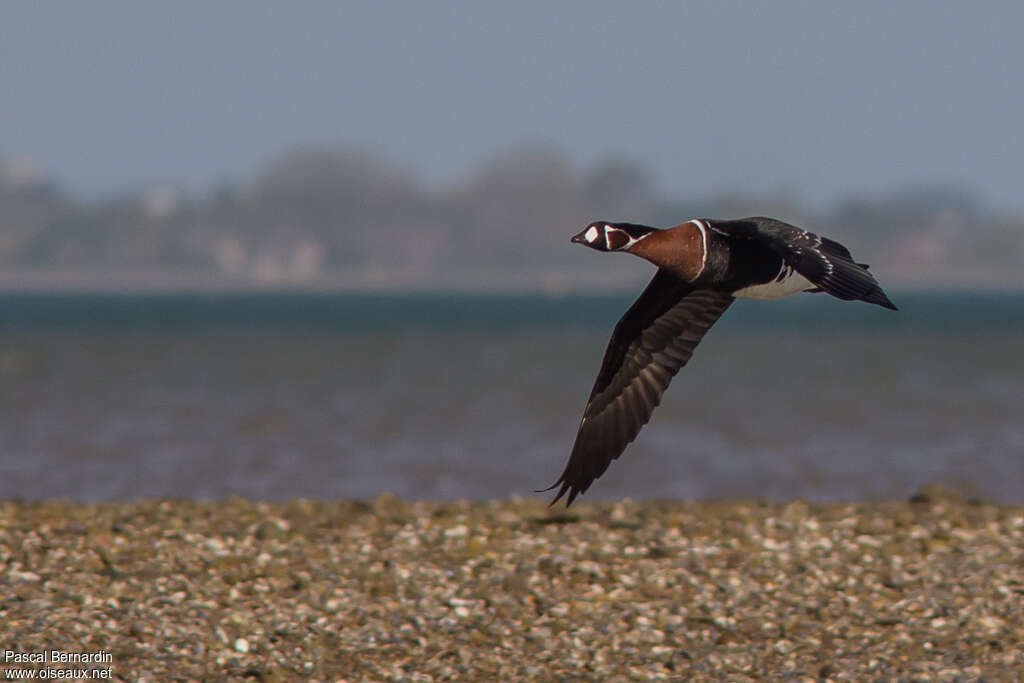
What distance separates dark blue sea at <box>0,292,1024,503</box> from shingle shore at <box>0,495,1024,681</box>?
7779 millimetres

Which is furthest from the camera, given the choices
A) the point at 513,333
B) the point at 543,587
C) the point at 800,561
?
the point at 513,333

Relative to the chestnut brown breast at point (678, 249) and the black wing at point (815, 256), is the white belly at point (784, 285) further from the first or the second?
the chestnut brown breast at point (678, 249)

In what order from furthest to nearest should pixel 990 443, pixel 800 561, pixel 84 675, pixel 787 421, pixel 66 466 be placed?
pixel 787 421 → pixel 990 443 → pixel 66 466 → pixel 800 561 → pixel 84 675

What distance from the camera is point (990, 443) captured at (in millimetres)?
36625

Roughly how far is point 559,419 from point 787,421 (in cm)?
652

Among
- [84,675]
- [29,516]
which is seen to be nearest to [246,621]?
[84,675]

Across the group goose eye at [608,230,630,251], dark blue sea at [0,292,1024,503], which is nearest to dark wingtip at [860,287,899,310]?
goose eye at [608,230,630,251]

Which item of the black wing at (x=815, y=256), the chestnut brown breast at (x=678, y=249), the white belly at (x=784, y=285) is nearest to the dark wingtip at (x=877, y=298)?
the black wing at (x=815, y=256)

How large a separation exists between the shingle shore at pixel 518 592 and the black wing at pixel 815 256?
13.8 ft

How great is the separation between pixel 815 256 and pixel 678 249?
0.91m

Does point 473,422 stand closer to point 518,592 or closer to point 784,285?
point 518,592

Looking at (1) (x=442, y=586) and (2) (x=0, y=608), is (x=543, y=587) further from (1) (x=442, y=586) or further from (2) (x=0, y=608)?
(2) (x=0, y=608)

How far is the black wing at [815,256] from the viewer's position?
975 centimetres

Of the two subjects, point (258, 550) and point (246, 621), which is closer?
point (246, 621)
